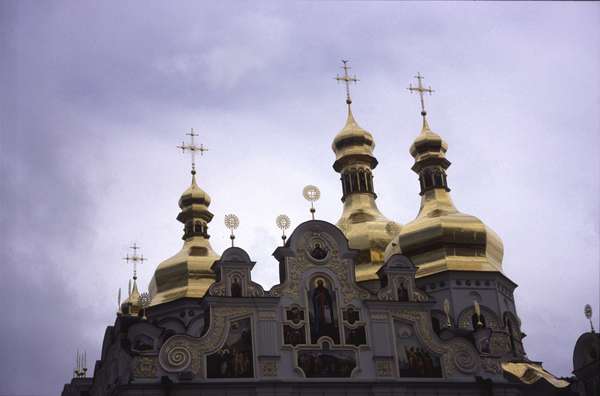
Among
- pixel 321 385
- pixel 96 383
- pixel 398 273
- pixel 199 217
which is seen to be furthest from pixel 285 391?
pixel 199 217

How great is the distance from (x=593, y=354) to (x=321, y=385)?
1112 cm

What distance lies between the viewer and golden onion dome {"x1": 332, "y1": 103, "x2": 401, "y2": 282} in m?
46.8

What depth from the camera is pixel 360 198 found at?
5025 cm

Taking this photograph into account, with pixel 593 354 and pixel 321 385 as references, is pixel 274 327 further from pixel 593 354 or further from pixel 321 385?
pixel 593 354

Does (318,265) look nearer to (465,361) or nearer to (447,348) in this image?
(447,348)

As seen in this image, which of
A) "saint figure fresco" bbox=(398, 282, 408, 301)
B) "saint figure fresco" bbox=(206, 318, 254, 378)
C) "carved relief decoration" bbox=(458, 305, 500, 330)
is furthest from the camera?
"carved relief decoration" bbox=(458, 305, 500, 330)

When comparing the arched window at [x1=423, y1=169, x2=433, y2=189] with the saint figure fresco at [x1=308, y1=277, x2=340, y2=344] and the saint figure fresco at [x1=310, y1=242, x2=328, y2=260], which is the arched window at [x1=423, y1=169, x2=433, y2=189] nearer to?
the saint figure fresco at [x1=310, y1=242, x2=328, y2=260]

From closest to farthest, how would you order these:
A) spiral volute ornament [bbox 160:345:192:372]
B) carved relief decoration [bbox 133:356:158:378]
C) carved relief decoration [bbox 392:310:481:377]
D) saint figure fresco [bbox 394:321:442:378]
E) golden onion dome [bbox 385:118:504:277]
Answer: carved relief decoration [bbox 133:356:158:378]
spiral volute ornament [bbox 160:345:192:372]
saint figure fresco [bbox 394:321:442:378]
carved relief decoration [bbox 392:310:481:377]
golden onion dome [bbox 385:118:504:277]

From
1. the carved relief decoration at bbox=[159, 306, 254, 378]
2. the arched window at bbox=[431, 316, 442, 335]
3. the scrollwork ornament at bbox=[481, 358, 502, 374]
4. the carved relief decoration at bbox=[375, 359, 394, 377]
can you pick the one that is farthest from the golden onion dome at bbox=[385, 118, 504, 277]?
the carved relief decoration at bbox=[159, 306, 254, 378]

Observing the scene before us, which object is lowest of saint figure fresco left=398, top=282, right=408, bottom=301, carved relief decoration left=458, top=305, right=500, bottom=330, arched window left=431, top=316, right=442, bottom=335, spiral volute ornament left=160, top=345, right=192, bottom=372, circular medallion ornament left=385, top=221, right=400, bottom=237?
spiral volute ornament left=160, top=345, right=192, bottom=372

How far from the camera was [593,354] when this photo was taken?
36.9 m

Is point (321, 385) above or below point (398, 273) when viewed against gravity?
below

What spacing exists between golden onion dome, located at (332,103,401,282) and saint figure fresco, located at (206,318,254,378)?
43.6 feet

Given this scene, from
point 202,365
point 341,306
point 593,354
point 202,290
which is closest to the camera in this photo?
point 202,365
